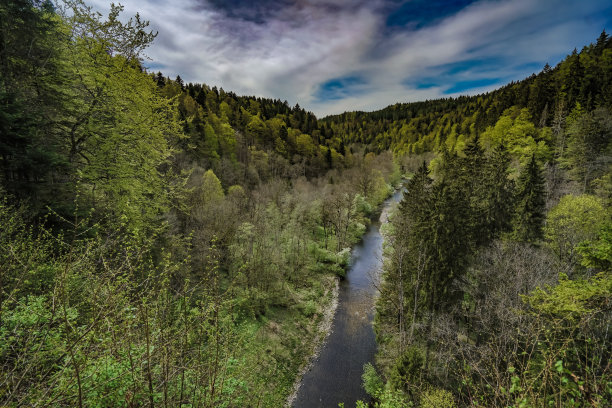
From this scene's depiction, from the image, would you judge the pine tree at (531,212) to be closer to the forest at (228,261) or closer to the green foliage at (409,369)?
the forest at (228,261)

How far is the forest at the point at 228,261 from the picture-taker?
3.95m

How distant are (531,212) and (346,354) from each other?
17.3 m

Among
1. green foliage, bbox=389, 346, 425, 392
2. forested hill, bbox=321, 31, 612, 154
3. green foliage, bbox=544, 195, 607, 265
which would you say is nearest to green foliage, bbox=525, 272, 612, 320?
green foliage, bbox=389, 346, 425, 392

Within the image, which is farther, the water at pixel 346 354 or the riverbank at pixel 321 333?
the riverbank at pixel 321 333

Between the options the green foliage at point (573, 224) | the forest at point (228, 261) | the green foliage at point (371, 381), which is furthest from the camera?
the green foliage at point (573, 224)

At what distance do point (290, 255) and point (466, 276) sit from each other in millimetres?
16315

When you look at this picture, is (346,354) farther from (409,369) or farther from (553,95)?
(553,95)

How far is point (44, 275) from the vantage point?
7.06 metres

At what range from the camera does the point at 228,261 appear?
21.6 m

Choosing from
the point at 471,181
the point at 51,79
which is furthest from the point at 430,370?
the point at 51,79

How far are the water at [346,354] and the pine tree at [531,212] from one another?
40.2 ft

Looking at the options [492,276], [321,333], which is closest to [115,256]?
[321,333]

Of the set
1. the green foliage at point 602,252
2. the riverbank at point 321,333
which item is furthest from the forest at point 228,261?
the riverbank at point 321,333

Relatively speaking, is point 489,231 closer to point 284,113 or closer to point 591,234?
point 591,234
